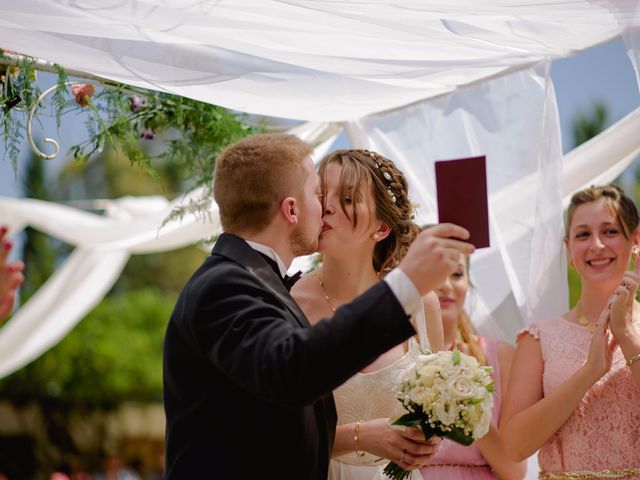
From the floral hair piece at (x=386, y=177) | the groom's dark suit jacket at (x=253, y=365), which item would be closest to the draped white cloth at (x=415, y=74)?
the floral hair piece at (x=386, y=177)

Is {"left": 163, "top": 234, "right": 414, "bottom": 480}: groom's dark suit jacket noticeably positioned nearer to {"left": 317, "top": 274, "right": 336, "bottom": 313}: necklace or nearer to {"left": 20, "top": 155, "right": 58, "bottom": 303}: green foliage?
{"left": 317, "top": 274, "right": 336, "bottom": 313}: necklace

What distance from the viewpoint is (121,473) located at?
1647 cm

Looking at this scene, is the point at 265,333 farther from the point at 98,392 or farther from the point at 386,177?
the point at 98,392

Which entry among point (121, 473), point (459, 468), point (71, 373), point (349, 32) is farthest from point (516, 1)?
point (71, 373)

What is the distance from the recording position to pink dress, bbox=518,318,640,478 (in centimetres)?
357

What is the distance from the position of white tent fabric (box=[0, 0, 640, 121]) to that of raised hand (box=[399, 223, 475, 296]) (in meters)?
1.17

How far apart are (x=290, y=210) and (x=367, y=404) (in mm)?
1174

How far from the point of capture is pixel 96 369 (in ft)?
93.3

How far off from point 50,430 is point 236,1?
2810 cm

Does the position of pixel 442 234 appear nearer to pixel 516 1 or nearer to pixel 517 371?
pixel 516 1

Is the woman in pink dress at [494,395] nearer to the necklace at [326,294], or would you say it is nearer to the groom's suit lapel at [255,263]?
the necklace at [326,294]

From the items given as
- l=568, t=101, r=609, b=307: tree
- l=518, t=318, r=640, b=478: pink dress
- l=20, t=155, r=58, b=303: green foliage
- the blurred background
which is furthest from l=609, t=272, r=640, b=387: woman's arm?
l=20, t=155, r=58, b=303: green foliage

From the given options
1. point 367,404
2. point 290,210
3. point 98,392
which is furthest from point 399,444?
point 98,392

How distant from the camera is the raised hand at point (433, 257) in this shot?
2.32 m
